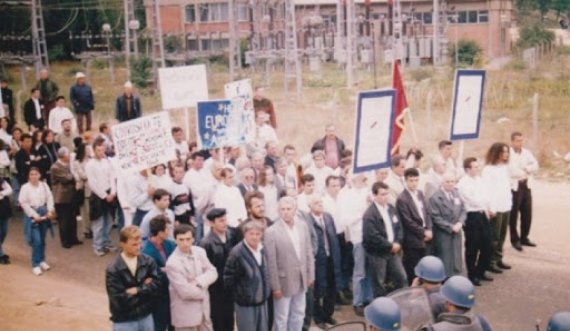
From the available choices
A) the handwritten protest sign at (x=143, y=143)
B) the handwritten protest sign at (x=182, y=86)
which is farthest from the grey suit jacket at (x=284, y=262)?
the handwritten protest sign at (x=182, y=86)

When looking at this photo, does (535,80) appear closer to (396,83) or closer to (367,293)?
(396,83)

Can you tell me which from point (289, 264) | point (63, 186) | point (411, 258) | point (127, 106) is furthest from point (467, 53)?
point (289, 264)

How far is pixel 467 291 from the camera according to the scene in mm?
5547

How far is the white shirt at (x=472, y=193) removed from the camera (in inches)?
406

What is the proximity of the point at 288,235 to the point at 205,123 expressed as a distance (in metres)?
4.10

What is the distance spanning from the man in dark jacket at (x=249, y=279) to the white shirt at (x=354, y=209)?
78.7 inches

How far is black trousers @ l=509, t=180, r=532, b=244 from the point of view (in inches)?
469

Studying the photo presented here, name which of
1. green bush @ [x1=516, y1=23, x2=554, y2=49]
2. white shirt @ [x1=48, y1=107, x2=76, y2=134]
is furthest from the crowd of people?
green bush @ [x1=516, y1=23, x2=554, y2=49]

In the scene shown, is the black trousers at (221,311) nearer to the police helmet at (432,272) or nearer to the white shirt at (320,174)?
the police helmet at (432,272)

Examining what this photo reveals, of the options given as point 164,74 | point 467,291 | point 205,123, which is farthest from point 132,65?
point 467,291

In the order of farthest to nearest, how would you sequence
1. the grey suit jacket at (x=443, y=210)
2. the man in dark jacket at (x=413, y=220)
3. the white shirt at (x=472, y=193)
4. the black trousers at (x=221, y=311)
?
the white shirt at (x=472, y=193), the grey suit jacket at (x=443, y=210), the man in dark jacket at (x=413, y=220), the black trousers at (x=221, y=311)

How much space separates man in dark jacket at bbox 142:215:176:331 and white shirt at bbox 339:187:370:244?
2715mm

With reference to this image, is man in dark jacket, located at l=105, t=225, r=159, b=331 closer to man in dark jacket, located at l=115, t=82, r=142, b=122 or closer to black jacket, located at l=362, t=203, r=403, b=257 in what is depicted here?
black jacket, located at l=362, t=203, r=403, b=257

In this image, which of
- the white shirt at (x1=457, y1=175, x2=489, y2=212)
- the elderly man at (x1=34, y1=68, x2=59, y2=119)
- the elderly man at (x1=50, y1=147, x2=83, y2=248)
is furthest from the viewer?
the elderly man at (x1=34, y1=68, x2=59, y2=119)
